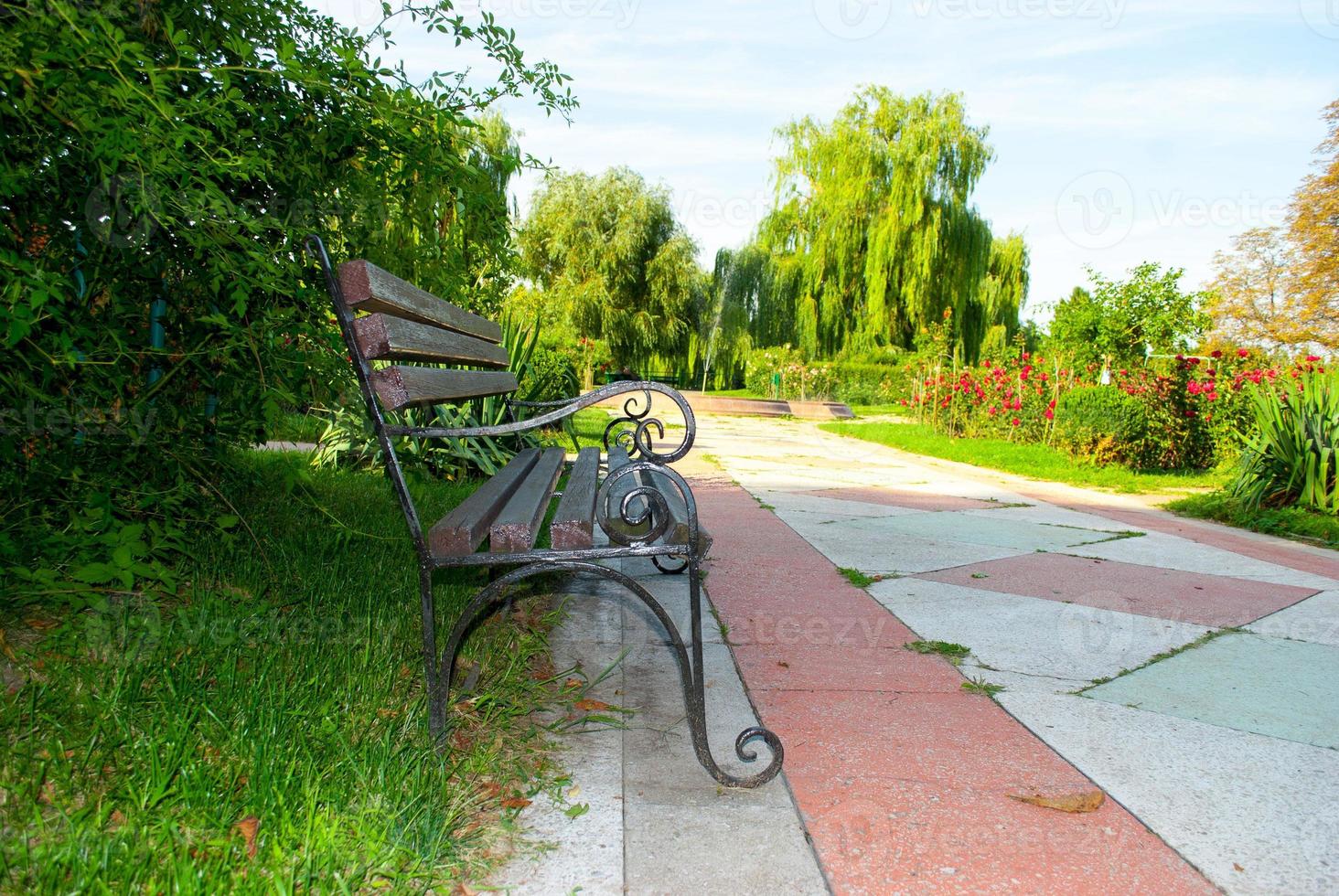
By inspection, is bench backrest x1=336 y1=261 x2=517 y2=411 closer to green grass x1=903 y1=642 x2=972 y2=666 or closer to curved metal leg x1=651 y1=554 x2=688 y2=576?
curved metal leg x1=651 y1=554 x2=688 y2=576

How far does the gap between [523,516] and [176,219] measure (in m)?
1.08

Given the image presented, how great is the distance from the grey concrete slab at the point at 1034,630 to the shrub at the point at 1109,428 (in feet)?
22.3

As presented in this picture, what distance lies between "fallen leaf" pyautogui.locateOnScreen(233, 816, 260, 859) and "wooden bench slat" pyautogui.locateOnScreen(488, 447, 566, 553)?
69 centimetres

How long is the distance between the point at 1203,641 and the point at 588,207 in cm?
2341

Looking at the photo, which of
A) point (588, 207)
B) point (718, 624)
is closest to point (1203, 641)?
point (718, 624)

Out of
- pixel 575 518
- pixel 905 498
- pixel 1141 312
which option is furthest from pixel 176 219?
pixel 1141 312

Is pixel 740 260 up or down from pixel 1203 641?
up

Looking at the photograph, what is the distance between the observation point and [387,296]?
209 cm

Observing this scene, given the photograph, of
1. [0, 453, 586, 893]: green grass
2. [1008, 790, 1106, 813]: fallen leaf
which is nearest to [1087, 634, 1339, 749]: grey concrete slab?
[1008, 790, 1106, 813]: fallen leaf

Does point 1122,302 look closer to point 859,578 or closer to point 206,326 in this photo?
point 859,578

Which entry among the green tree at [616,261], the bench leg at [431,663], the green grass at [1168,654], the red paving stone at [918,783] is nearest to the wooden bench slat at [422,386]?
the bench leg at [431,663]

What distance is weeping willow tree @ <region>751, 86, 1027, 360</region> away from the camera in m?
22.2

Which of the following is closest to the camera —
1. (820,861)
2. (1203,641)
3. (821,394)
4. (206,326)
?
(820,861)

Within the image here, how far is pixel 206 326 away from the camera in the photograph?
2.84 metres
